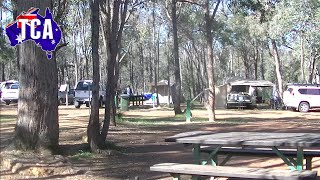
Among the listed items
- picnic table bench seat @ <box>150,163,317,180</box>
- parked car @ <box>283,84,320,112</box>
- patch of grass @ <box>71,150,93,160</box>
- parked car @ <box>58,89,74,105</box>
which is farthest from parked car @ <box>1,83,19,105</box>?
picnic table bench seat @ <box>150,163,317,180</box>

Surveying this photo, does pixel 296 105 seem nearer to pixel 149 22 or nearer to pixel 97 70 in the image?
pixel 97 70

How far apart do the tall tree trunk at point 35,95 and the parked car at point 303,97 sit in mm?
23216

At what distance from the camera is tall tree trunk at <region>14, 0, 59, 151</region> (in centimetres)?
745

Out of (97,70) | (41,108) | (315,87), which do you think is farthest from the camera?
(315,87)

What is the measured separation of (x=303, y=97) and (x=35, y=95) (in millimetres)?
23885

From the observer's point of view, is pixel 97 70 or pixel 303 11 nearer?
pixel 97 70

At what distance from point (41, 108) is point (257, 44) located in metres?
51.1

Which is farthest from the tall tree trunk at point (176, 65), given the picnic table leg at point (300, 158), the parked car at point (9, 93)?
the picnic table leg at point (300, 158)

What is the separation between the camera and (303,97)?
2844 cm

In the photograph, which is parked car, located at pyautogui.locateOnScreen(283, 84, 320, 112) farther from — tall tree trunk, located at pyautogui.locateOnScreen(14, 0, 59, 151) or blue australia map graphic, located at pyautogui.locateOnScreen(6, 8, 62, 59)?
blue australia map graphic, located at pyautogui.locateOnScreen(6, 8, 62, 59)

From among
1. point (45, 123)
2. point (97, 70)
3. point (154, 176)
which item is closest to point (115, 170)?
point (154, 176)

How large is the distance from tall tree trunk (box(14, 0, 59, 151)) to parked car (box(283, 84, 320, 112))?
23.2 meters

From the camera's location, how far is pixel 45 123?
778 centimetres

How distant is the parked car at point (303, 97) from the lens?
1108 inches
